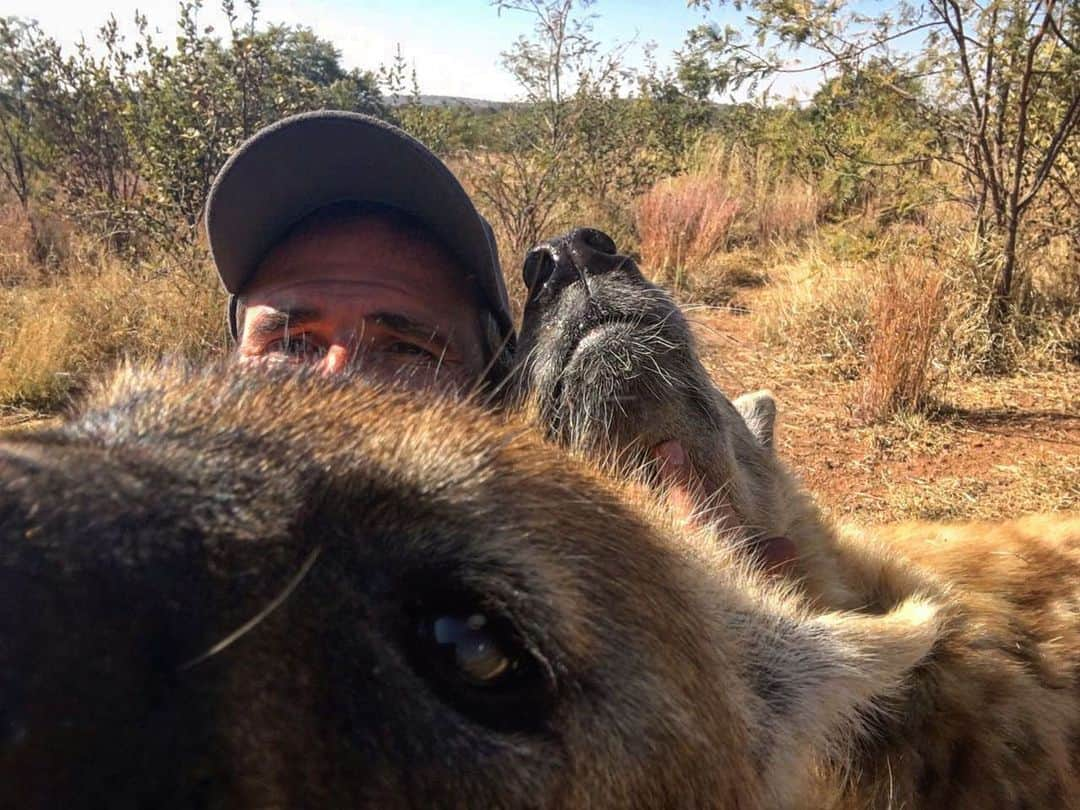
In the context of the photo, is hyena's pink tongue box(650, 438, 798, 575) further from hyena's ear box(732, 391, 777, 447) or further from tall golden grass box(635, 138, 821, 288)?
tall golden grass box(635, 138, 821, 288)

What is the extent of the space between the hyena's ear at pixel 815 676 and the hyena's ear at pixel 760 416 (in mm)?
1049

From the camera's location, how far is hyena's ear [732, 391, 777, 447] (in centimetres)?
270

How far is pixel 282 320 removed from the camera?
252 centimetres

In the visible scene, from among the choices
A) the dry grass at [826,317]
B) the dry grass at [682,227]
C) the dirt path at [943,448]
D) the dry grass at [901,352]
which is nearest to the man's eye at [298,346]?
the dirt path at [943,448]

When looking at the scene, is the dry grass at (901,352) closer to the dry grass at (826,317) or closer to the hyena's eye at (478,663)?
the dry grass at (826,317)

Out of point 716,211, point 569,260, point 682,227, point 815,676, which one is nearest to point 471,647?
point 815,676

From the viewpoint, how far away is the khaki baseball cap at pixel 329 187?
2.68 meters

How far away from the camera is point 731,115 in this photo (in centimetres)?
1916

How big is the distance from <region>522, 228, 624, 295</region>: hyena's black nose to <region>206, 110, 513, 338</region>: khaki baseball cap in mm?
606

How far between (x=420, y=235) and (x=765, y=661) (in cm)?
173

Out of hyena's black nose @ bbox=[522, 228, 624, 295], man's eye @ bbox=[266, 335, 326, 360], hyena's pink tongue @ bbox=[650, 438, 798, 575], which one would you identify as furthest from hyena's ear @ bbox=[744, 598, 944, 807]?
man's eye @ bbox=[266, 335, 326, 360]

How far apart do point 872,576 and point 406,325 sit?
1442mm

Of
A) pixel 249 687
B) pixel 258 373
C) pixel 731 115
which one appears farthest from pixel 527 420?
pixel 731 115

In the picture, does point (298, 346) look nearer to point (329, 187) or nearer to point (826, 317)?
point (329, 187)
